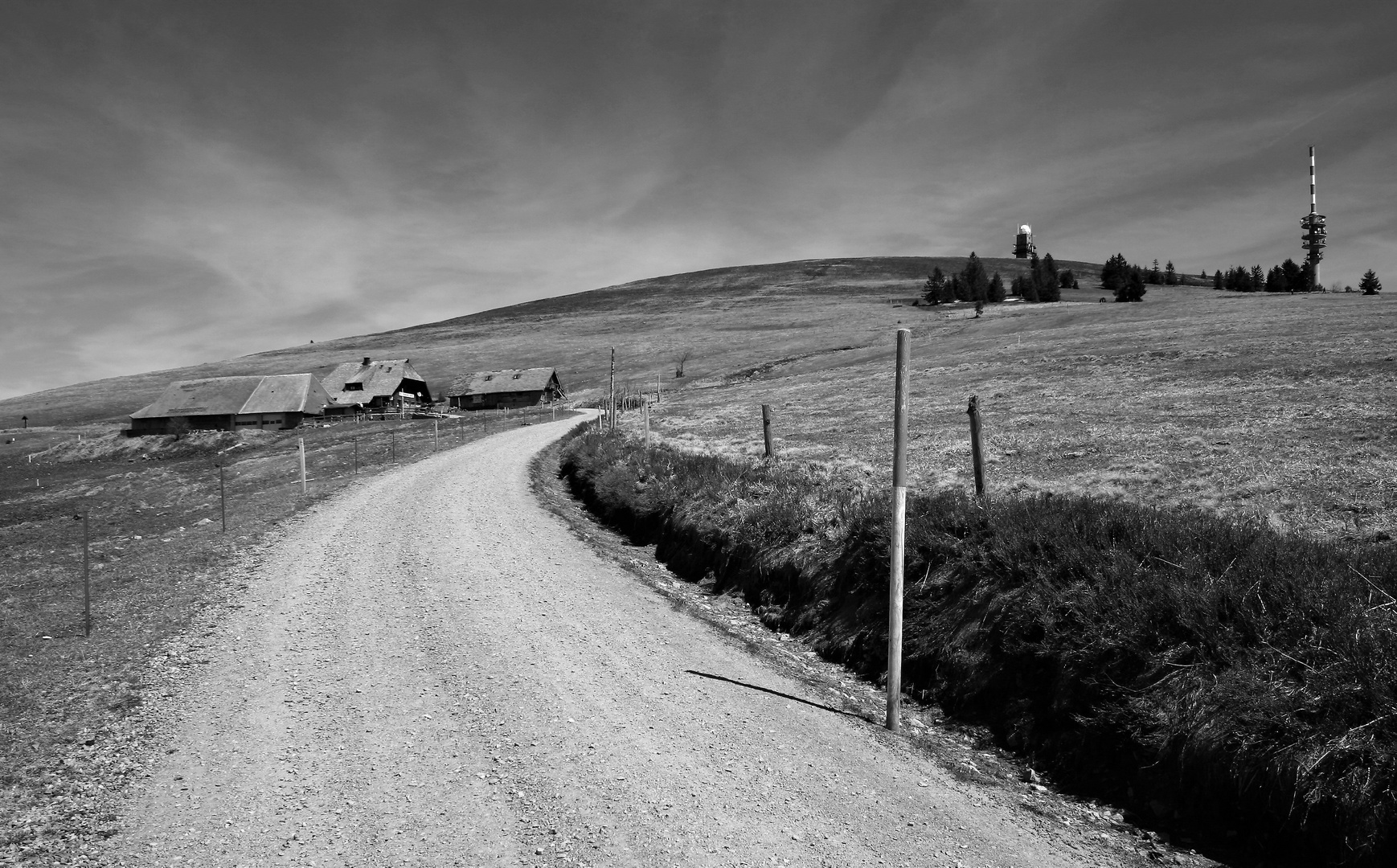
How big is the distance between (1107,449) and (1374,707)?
12364mm

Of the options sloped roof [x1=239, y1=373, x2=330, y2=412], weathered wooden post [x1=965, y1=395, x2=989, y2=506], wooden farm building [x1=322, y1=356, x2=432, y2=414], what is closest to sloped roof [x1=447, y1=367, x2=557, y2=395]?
wooden farm building [x1=322, y1=356, x2=432, y2=414]

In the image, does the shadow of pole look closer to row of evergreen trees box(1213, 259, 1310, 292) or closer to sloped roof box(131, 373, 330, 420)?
sloped roof box(131, 373, 330, 420)

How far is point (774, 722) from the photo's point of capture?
21.4 feet

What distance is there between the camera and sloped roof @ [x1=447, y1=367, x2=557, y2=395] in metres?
87.2

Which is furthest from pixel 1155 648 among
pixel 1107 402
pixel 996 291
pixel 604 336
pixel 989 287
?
pixel 989 287

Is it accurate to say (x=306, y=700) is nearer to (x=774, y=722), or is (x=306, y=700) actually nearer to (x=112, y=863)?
(x=112, y=863)

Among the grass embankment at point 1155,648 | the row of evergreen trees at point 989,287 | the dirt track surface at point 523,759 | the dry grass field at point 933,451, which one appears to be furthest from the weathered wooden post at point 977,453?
the row of evergreen trees at point 989,287

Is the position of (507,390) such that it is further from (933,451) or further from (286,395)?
(933,451)

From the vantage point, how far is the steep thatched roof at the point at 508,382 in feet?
286

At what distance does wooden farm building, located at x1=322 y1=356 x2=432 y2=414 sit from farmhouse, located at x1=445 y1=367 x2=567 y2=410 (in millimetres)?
4834

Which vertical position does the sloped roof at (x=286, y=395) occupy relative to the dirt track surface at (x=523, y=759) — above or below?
above

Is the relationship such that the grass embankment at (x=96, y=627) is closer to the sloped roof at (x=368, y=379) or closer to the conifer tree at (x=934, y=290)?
the sloped roof at (x=368, y=379)

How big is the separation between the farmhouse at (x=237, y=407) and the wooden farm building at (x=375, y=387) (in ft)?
25.1

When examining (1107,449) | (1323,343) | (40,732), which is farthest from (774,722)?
(1323,343)
